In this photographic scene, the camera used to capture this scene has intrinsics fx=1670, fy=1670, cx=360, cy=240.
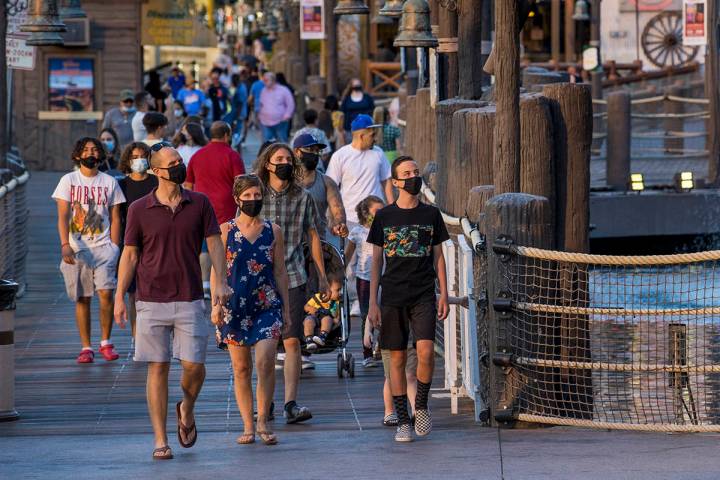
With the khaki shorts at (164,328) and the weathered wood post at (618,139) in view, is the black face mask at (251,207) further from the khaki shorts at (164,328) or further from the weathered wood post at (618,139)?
the weathered wood post at (618,139)

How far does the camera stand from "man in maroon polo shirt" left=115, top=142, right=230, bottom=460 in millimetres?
8984

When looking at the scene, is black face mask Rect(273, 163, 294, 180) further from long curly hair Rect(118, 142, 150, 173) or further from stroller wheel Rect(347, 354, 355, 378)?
long curly hair Rect(118, 142, 150, 173)

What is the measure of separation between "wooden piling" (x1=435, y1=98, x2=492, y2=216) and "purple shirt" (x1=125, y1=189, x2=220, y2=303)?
3.38m

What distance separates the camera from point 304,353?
11.8 metres

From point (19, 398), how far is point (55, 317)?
158 inches

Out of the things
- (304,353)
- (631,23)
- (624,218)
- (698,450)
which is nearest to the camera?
(698,450)

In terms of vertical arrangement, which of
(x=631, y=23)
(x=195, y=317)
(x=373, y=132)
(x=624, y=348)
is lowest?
(x=624, y=348)

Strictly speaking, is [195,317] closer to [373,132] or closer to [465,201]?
[465,201]

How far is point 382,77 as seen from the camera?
1730 inches

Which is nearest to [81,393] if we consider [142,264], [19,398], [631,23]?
[19,398]

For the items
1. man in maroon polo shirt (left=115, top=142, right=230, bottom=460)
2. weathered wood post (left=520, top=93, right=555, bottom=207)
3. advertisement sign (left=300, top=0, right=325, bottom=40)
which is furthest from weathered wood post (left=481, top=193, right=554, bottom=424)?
advertisement sign (left=300, top=0, right=325, bottom=40)

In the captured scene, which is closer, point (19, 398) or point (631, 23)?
point (19, 398)

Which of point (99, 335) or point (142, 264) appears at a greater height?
point (142, 264)

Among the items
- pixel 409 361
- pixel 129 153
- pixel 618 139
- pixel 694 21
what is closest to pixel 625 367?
pixel 409 361
